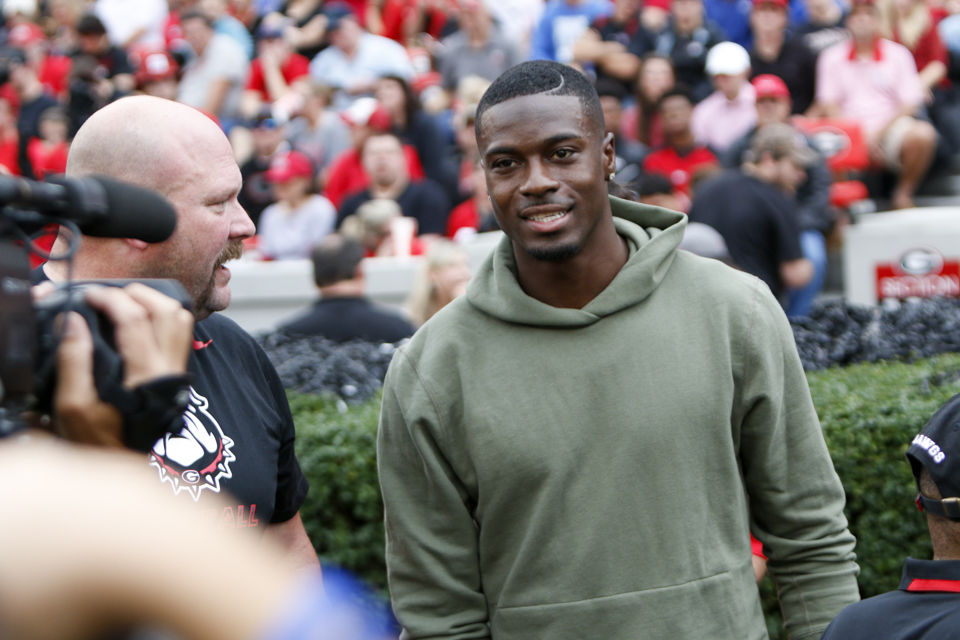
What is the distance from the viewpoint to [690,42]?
11594mm

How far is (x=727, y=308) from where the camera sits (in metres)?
2.86

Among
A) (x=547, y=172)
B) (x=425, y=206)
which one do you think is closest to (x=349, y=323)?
(x=425, y=206)

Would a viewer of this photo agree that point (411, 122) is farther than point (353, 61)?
No

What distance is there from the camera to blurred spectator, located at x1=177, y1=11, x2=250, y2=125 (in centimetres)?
1394

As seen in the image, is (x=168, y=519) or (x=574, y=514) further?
(x=574, y=514)

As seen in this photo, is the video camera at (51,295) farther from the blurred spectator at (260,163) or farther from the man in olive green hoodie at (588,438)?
the blurred spectator at (260,163)

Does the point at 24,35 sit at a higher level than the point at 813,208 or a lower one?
lower

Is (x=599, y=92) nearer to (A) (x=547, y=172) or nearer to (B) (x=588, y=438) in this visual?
(A) (x=547, y=172)

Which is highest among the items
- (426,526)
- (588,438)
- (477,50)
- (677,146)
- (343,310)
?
(588,438)

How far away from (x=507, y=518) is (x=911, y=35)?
9542 millimetres

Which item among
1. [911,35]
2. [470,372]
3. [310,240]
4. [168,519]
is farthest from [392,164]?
[168,519]

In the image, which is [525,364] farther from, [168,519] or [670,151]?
[670,151]

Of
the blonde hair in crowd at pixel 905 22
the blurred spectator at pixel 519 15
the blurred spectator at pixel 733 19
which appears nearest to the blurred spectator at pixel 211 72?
the blurred spectator at pixel 519 15

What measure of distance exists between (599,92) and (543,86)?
25.8ft
